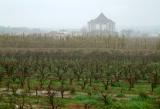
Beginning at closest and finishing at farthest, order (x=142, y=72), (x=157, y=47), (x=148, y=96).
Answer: (x=148, y=96) → (x=142, y=72) → (x=157, y=47)

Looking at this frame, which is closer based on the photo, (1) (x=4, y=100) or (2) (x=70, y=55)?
(1) (x=4, y=100)

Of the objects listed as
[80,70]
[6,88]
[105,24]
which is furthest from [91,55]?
[105,24]

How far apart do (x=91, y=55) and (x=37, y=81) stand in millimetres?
13419

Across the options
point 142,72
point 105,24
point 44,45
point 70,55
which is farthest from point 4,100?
point 105,24

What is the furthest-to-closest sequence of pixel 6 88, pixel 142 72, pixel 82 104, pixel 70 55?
pixel 70 55
pixel 142 72
pixel 6 88
pixel 82 104

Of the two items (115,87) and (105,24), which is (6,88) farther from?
(105,24)

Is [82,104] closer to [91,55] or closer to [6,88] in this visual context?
[6,88]

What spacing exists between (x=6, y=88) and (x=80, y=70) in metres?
5.65

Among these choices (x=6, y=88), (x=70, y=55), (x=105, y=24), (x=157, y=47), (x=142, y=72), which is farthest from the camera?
(x=105, y=24)

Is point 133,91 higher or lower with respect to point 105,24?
lower

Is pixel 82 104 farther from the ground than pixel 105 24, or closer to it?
closer to it

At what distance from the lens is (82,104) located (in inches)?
520

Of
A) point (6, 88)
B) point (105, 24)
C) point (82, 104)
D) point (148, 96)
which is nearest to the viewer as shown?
point (82, 104)

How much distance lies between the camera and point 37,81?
1792 centimetres
